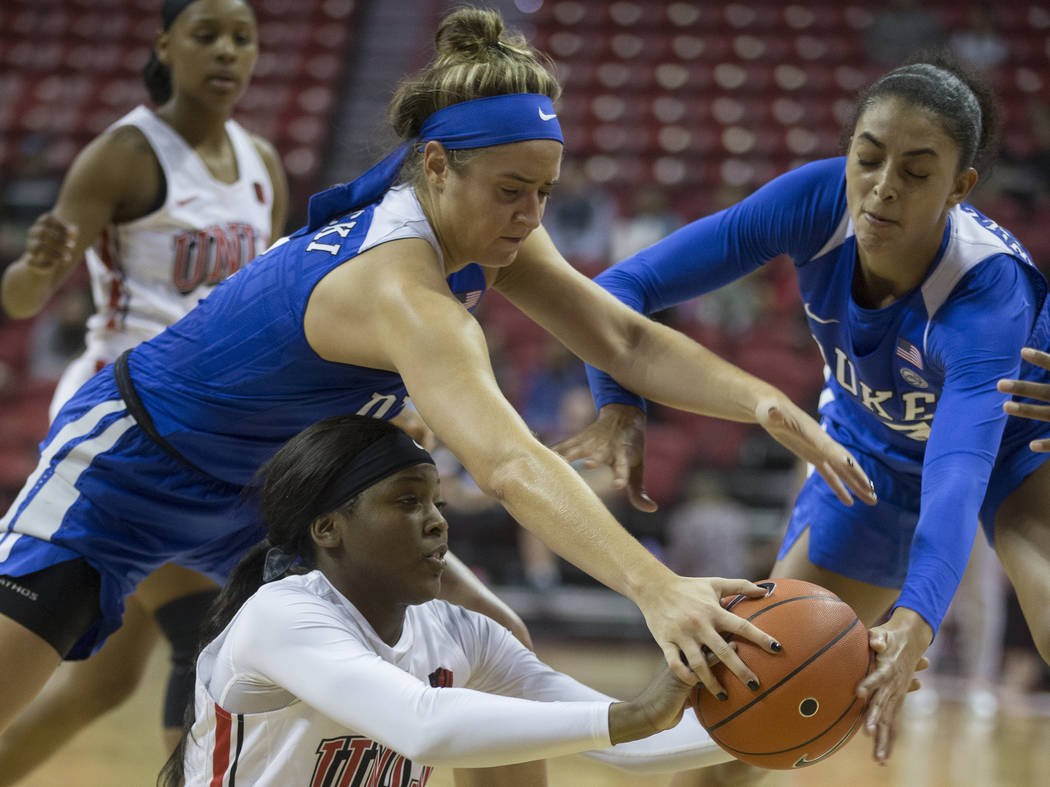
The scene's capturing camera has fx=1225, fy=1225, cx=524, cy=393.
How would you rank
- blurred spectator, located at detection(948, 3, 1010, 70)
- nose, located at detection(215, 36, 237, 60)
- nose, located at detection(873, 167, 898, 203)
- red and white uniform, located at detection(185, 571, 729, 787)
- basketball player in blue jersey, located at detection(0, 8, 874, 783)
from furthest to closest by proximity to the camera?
blurred spectator, located at detection(948, 3, 1010, 70) < nose, located at detection(215, 36, 237, 60) < nose, located at detection(873, 167, 898, 203) < basketball player in blue jersey, located at detection(0, 8, 874, 783) < red and white uniform, located at detection(185, 571, 729, 787)

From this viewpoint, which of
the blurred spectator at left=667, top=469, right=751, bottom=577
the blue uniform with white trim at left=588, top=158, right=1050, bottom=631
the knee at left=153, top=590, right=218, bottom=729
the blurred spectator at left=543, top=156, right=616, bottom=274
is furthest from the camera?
the blurred spectator at left=543, top=156, right=616, bottom=274

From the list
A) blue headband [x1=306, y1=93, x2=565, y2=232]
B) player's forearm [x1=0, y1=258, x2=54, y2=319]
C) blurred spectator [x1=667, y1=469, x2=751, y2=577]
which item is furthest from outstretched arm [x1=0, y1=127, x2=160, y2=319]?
blurred spectator [x1=667, y1=469, x2=751, y2=577]

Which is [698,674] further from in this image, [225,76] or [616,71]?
[616,71]

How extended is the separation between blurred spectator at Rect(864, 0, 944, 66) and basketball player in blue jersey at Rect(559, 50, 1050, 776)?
9247mm

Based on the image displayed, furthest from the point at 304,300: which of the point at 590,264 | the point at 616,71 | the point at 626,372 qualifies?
the point at 616,71

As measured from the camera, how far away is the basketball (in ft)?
6.57

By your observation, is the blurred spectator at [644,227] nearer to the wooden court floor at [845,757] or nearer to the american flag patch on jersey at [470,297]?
the wooden court floor at [845,757]

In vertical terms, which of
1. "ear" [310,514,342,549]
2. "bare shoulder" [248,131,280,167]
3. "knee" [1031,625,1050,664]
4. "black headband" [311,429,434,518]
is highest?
"bare shoulder" [248,131,280,167]

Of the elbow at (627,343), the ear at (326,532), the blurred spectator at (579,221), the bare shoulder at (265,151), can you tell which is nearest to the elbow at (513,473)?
the ear at (326,532)

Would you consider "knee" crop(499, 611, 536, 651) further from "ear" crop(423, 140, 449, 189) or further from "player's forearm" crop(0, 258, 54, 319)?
"player's forearm" crop(0, 258, 54, 319)

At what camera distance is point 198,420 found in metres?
2.55

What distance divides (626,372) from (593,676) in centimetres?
402

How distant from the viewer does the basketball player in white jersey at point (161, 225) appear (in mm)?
3357

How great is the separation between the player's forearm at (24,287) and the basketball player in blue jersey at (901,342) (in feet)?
5.36
